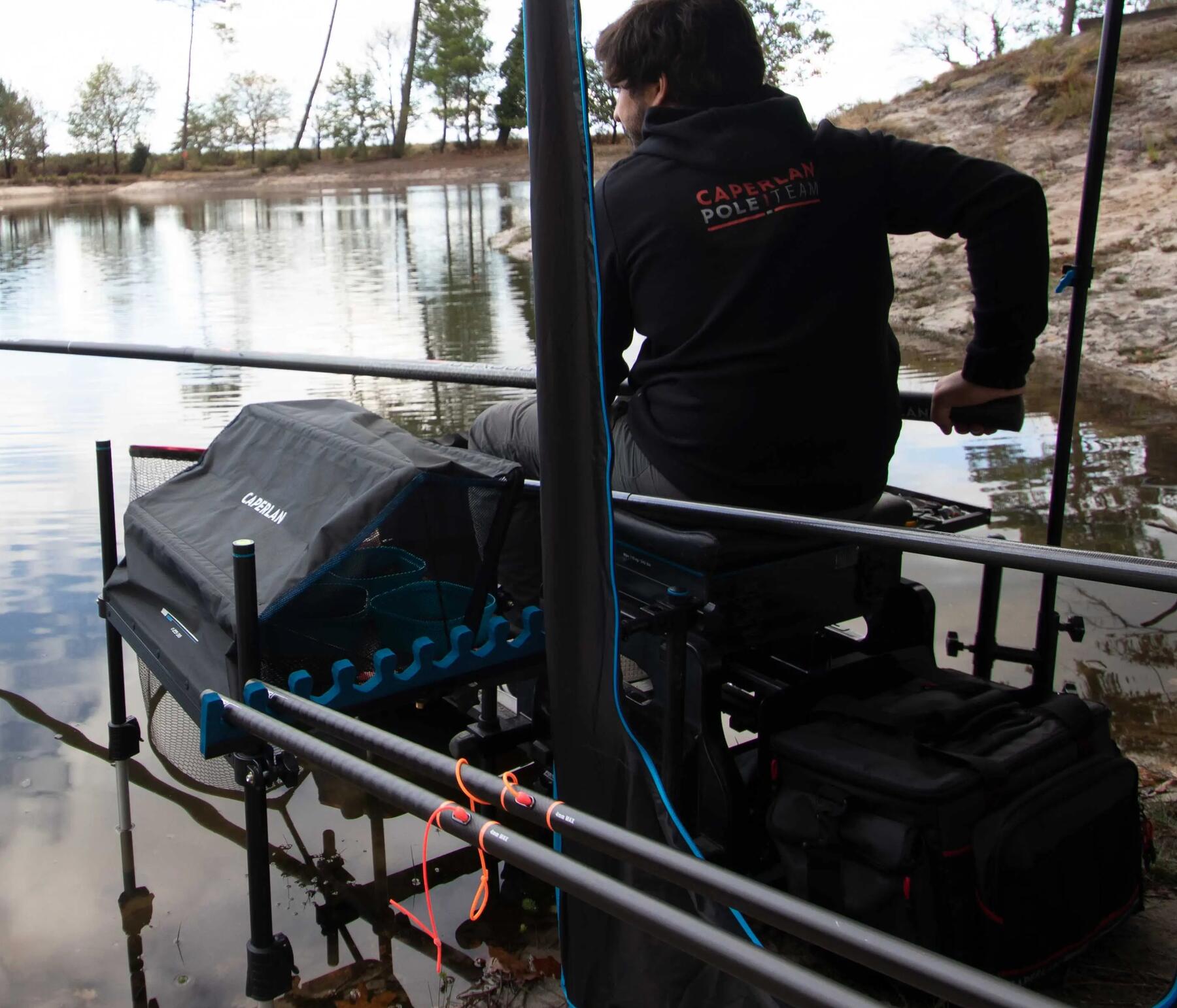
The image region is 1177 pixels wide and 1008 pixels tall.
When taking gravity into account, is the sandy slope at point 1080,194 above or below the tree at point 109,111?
below

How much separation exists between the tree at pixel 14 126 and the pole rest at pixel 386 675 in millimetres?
34999

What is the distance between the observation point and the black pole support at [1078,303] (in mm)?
2455

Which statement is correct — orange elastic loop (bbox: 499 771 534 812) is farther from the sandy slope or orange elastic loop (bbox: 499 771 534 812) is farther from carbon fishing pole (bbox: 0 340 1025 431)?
the sandy slope

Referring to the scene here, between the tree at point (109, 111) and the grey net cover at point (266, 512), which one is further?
the tree at point (109, 111)

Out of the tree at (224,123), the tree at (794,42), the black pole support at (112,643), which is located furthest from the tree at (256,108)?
the black pole support at (112,643)

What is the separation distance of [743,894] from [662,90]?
1477 millimetres

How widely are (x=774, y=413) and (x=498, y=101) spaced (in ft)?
2.72

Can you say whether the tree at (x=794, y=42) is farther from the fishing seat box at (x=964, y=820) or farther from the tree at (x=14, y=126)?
the tree at (x=14, y=126)

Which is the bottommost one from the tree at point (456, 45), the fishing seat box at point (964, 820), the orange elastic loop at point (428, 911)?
the orange elastic loop at point (428, 911)

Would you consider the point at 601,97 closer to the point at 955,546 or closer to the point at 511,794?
the point at 955,546

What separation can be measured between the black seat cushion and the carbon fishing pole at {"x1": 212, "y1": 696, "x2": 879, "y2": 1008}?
63 centimetres

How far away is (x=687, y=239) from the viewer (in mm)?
2002

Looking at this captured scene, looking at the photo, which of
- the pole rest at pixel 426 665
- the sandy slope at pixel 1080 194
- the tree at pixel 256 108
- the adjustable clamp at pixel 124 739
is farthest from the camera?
the tree at pixel 256 108

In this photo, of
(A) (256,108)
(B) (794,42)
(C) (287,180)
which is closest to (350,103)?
(B) (794,42)
